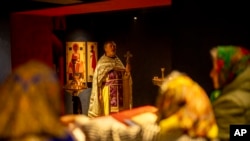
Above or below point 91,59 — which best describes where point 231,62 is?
below

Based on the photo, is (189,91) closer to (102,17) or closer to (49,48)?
(49,48)

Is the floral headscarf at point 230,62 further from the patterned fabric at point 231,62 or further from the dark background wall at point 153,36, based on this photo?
the dark background wall at point 153,36

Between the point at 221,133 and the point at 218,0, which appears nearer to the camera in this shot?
the point at 221,133

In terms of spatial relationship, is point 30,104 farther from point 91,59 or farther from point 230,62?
point 91,59

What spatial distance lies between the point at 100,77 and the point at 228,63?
3.33 metres

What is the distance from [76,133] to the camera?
1950 millimetres

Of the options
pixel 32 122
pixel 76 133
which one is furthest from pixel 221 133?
pixel 32 122

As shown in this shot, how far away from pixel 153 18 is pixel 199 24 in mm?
A: 3693

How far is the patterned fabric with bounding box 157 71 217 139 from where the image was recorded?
5.89 feet

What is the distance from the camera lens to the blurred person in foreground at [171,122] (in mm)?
1798

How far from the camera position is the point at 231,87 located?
1.82 m

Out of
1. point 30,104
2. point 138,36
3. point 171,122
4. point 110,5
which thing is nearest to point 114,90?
point 138,36

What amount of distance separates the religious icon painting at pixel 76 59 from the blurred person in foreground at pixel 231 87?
4.14 metres

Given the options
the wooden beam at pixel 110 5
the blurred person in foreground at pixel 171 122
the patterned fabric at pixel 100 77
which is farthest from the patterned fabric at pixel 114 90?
the blurred person in foreground at pixel 171 122
